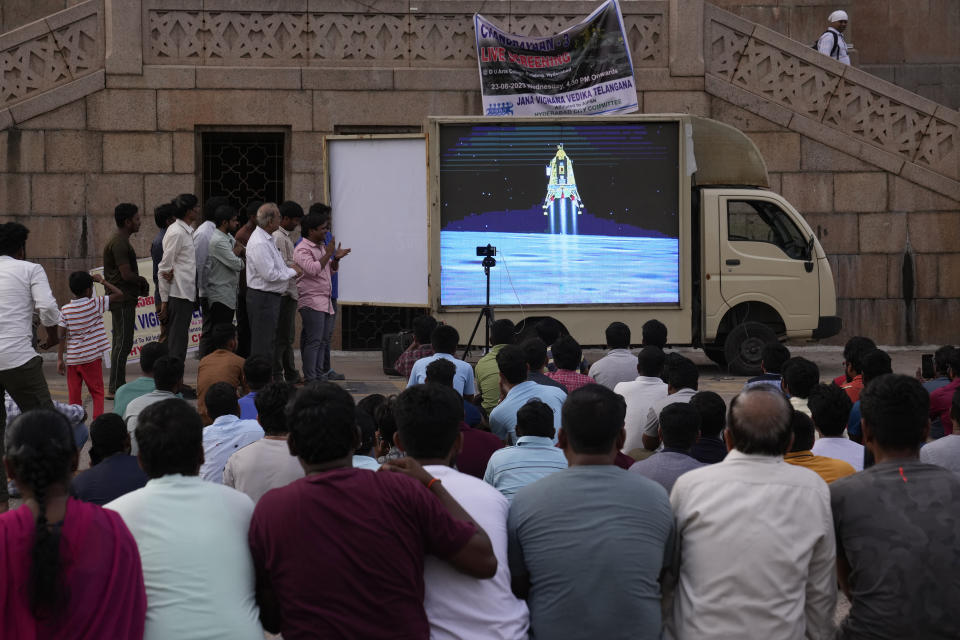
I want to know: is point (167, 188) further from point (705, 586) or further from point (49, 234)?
point (705, 586)

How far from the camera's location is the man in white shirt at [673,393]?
22.9ft

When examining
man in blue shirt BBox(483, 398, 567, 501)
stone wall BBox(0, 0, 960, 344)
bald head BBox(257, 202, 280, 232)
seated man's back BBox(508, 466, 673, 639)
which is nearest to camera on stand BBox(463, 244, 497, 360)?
bald head BBox(257, 202, 280, 232)

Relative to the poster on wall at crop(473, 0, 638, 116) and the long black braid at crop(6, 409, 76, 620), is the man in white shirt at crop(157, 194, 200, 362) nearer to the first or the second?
the poster on wall at crop(473, 0, 638, 116)

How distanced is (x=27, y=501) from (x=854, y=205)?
1514 centimetres

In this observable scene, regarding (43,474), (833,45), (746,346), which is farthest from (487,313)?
A: (43,474)

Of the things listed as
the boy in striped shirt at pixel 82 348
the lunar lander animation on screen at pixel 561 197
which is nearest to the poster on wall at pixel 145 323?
the boy in striped shirt at pixel 82 348

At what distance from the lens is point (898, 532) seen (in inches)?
163

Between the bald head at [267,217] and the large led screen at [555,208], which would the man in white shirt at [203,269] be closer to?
the bald head at [267,217]

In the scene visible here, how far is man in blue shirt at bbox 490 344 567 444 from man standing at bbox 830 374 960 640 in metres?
2.92

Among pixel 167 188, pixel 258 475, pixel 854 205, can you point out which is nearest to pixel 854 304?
pixel 854 205

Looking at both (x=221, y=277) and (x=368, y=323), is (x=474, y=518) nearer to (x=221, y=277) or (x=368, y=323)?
(x=221, y=277)

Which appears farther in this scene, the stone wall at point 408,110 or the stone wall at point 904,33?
the stone wall at point 904,33

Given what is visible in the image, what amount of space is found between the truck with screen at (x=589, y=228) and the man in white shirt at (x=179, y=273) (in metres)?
3.15

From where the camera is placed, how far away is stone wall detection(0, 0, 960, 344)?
1623cm
